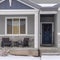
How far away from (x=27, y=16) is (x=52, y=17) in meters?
3.16

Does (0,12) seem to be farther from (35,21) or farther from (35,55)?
(35,55)

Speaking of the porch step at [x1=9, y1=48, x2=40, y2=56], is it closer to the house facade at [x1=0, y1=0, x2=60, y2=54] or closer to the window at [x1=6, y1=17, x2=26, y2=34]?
the house facade at [x1=0, y1=0, x2=60, y2=54]

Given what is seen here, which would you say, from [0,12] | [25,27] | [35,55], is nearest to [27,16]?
[25,27]

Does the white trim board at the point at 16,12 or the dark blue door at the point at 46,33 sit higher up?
the white trim board at the point at 16,12

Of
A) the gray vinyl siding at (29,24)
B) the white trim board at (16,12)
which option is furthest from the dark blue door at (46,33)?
the white trim board at (16,12)

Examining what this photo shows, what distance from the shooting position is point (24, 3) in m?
24.1

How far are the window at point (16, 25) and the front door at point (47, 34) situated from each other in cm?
317

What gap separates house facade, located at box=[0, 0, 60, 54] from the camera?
78.5 ft

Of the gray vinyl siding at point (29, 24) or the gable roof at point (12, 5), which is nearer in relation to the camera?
the gable roof at point (12, 5)

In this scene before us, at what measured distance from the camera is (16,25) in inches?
1014

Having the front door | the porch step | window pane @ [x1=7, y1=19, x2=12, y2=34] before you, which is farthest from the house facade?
the porch step

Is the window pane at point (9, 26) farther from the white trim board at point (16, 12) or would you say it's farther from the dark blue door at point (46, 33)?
the dark blue door at point (46, 33)

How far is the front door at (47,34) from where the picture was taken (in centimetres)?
2785

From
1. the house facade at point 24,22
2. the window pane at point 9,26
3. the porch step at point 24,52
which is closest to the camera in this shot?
the porch step at point 24,52
